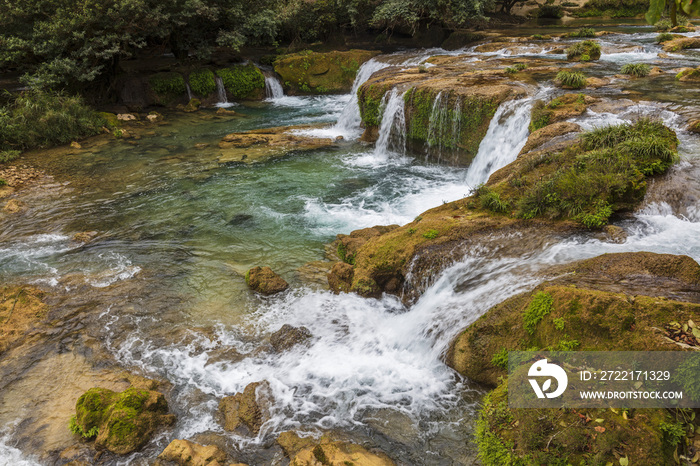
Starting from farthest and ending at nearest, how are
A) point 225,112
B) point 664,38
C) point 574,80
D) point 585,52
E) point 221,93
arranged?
point 221,93
point 225,112
point 664,38
point 585,52
point 574,80

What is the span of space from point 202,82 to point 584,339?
932 inches

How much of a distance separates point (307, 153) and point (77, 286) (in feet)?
31.1

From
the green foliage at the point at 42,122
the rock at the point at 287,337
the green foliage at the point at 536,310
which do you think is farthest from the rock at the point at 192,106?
the green foliage at the point at 536,310

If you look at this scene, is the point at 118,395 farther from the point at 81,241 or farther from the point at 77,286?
the point at 81,241

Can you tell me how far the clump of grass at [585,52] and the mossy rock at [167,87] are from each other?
19.0m

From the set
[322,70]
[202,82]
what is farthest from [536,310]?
[202,82]

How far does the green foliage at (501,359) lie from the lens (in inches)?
225

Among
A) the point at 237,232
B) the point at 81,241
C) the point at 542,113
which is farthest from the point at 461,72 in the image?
the point at 81,241

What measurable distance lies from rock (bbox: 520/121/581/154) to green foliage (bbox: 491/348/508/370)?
236 inches

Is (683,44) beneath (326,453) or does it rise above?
above

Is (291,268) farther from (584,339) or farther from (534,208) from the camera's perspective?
(584,339)

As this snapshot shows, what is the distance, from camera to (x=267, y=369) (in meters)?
6.86

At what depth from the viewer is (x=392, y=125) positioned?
15562 mm

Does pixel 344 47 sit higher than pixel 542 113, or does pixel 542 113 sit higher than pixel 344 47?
pixel 344 47
